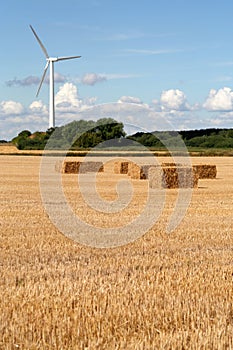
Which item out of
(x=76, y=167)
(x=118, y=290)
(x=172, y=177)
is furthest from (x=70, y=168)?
(x=118, y=290)

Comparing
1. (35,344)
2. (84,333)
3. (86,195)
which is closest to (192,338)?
(84,333)

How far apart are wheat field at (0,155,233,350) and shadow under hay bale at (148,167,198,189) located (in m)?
11.9

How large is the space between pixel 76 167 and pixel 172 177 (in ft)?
38.2

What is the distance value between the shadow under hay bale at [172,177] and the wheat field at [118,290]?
Answer: 11948 millimetres

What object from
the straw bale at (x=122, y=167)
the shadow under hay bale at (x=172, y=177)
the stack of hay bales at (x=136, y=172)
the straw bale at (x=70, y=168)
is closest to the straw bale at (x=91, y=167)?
the straw bale at (x=70, y=168)

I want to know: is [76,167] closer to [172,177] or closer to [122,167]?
[122,167]

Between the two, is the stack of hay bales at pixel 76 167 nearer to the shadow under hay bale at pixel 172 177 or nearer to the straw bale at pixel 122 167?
the straw bale at pixel 122 167

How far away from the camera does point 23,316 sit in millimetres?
6246

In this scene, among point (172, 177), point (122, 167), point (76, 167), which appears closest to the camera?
point (172, 177)

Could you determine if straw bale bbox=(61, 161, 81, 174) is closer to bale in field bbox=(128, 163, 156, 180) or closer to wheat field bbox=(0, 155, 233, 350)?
bale in field bbox=(128, 163, 156, 180)

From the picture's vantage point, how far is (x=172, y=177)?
26.1 m

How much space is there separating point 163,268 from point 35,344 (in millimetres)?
3659

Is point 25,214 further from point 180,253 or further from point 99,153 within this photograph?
point 99,153

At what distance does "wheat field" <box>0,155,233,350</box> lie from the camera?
225 inches
